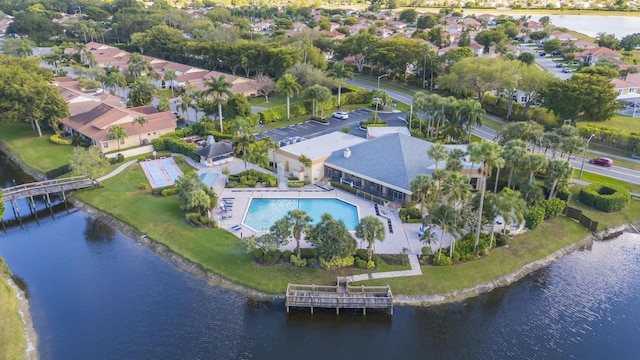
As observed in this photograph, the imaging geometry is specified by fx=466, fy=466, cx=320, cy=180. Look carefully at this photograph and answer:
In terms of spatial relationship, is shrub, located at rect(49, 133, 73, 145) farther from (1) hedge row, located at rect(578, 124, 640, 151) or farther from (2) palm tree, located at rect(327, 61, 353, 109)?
(1) hedge row, located at rect(578, 124, 640, 151)

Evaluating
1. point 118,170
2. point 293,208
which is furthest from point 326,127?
point 118,170

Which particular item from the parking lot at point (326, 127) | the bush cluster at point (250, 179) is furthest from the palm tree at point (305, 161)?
the parking lot at point (326, 127)

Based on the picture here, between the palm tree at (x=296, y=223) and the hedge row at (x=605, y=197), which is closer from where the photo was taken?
the palm tree at (x=296, y=223)

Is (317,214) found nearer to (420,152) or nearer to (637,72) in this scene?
(420,152)

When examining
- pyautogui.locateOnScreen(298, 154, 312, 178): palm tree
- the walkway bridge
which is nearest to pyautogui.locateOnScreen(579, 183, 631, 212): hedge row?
pyautogui.locateOnScreen(298, 154, 312, 178): palm tree

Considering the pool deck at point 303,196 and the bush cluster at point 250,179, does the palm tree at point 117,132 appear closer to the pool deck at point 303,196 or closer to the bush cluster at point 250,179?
the pool deck at point 303,196

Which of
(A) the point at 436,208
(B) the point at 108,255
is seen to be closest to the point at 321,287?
(A) the point at 436,208
